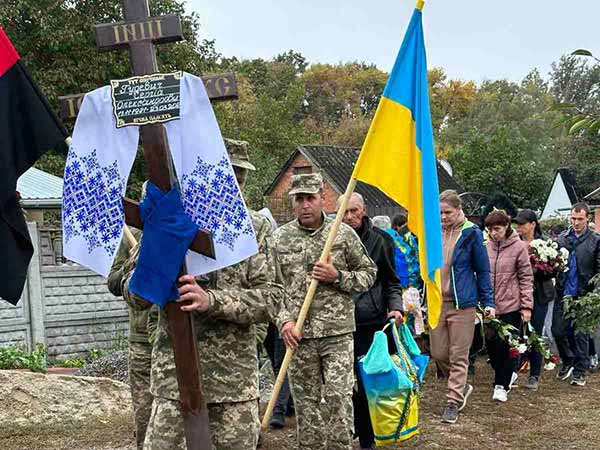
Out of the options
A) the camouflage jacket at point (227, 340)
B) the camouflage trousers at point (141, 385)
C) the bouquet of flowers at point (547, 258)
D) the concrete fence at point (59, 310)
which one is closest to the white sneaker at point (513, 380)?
the bouquet of flowers at point (547, 258)

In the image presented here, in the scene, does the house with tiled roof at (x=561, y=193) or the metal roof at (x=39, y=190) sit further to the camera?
the house with tiled roof at (x=561, y=193)

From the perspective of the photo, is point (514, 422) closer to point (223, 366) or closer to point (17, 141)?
point (223, 366)

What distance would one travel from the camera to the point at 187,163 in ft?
12.7

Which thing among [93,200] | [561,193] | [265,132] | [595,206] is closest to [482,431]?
[93,200]

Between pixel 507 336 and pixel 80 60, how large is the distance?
49.0 feet

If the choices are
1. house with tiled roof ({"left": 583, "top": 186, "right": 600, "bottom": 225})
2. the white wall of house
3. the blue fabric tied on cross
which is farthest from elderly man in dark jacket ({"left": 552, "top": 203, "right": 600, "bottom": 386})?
the white wall of house

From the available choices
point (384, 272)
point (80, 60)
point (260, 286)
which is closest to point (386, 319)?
point (384, 272)

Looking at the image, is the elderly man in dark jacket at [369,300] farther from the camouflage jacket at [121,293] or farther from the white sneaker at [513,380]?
the white sneaker at [513,380]

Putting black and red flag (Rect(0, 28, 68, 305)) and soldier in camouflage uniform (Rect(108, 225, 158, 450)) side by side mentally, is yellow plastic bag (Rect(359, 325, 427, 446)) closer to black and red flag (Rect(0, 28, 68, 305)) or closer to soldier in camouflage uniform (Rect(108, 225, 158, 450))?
soldier in camouflage uniform (Rect(108, 225, 158, 450))

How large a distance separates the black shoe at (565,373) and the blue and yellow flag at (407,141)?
5.77 metres

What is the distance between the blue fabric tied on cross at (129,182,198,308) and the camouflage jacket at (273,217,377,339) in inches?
99.3

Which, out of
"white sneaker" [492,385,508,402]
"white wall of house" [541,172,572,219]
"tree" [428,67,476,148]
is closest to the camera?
"white sneaker" [492,385,508,402]

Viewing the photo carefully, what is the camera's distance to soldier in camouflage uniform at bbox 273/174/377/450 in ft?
19.8

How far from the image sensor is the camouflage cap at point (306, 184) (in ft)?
19.8
